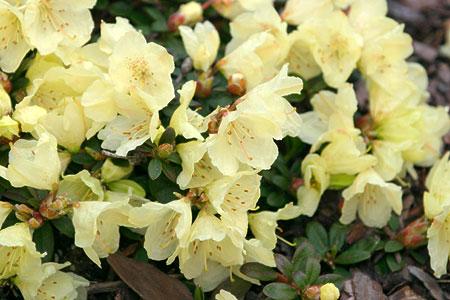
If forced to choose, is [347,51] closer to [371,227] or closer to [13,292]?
[371,227]

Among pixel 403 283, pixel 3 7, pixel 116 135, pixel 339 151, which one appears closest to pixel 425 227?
pixel 403 283

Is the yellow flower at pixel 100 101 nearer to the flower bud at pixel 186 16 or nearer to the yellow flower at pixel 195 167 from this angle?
the yellow flower at pixel 195 167

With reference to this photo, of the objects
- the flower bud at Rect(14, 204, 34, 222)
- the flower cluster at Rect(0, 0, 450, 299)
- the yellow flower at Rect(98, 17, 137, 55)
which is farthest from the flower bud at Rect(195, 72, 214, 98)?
the flower bud at Rect(14, 204, 34, 222)

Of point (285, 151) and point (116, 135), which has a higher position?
point (116, 135)

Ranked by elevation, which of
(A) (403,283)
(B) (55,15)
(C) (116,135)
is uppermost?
(B) (55,15)

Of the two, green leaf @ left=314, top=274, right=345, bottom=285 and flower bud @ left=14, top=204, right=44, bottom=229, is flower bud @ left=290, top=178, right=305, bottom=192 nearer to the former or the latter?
green leaf @ left=314, top=274, right=345, bottom=285

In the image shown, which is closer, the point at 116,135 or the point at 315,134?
the point at 116,135
